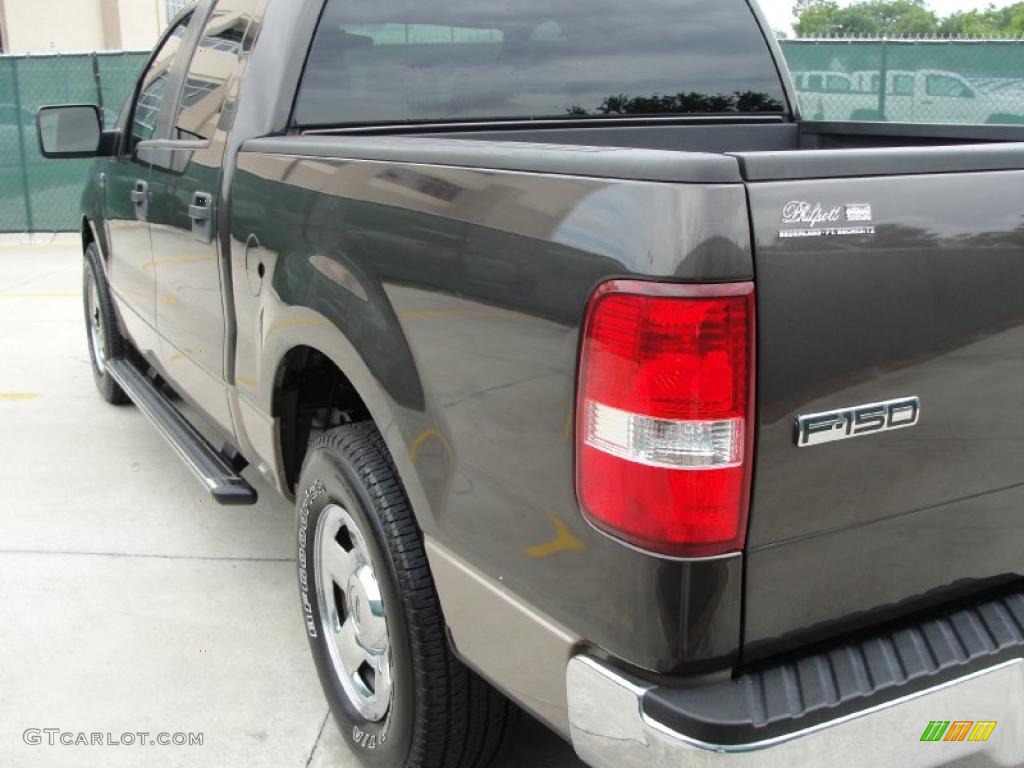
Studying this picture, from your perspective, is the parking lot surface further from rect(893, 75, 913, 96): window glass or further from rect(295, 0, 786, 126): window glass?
rect(893, 75, 913, 96): window glass

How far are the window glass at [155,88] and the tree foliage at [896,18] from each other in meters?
68.9

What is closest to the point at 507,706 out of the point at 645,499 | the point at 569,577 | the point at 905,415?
the point at 569,577

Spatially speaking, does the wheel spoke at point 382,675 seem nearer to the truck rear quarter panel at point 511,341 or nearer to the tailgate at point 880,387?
the truck rear quarter panel at point 511,341

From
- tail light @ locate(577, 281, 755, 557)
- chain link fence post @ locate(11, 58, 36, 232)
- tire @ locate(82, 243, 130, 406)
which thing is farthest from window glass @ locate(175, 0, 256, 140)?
chain link fence post @ locate(11, 58, 36, 232)

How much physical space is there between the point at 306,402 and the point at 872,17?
272 feet

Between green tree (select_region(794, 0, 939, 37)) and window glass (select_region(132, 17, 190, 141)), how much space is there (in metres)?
69.5

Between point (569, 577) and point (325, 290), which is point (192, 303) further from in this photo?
point (569, 577)

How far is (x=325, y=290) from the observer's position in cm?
Result: 247

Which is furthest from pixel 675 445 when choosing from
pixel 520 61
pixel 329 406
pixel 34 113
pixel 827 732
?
pixel 34 113

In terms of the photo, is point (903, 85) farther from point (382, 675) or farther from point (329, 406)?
point (382, 675)

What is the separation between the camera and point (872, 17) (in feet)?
251

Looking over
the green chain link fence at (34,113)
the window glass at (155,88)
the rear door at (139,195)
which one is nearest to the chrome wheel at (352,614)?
the rear door at (139,195)

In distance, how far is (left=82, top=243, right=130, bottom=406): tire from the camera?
5.36 m

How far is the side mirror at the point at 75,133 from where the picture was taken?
4.57 meters
